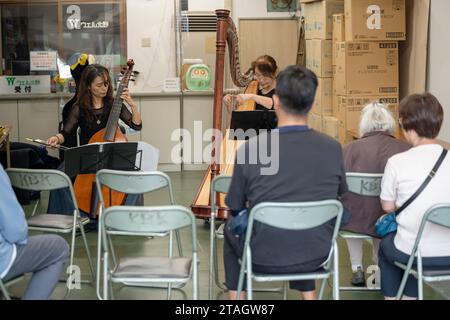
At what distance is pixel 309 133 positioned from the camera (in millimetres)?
3438

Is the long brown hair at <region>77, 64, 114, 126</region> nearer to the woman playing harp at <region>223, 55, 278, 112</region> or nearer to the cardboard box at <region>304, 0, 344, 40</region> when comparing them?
the woman playing harp at <region>223, 55, 278, 112</region>

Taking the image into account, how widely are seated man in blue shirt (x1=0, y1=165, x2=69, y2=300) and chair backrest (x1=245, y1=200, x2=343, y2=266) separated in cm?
98

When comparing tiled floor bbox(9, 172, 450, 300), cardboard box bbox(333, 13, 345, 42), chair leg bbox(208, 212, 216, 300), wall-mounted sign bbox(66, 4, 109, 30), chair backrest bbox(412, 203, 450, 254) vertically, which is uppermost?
wall-mounted sign bbox(66, 4, 109, 30)

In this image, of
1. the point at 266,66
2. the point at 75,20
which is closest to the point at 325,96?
the point at 266,66

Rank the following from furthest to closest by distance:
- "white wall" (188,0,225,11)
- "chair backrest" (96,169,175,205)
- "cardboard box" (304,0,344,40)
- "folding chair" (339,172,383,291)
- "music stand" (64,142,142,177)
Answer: "white wall" (188,0,225,11) < "cardboard box" (304,0,344,40) < "music stand" (64,142,142,177) < "chair backrest" (96,169,175,205) < "folding chair" (339,172,383,291)

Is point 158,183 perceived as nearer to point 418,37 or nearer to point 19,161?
point 418,37

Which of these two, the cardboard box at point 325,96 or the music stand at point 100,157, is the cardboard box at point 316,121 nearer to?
the cardboard box at point 325,96

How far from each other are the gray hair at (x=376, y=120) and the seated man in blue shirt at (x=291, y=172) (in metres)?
1.00

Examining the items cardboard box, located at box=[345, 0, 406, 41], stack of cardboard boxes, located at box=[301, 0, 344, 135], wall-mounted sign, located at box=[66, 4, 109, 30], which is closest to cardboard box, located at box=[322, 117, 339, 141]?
stack of cardboard boxes, located at box=[301, 0, 344, 135]

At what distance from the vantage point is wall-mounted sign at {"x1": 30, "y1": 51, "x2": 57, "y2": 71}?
358 inches

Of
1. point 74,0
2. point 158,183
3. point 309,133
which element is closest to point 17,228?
point 158,183

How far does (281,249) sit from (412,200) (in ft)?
2.29

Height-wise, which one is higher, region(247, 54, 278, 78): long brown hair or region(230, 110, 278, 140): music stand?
region(247, 54, 278, 78): long brown hair

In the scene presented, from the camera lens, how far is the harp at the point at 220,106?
4816 millimetres
